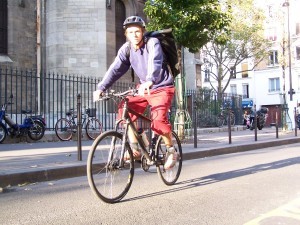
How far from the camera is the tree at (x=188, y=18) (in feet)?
36.4

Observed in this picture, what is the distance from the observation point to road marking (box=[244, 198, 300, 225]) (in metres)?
3.78

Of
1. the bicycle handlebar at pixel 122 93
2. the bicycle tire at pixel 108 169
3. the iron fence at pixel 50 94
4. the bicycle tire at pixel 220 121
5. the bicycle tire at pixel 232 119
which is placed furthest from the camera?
the bicycle tire at pixel 232 119

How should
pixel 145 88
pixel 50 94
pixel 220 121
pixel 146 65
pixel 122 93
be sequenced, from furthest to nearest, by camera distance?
pixel 220 121 < pixel 50 94 < pixel 146 65 < pixel 122 93 < pixel 145 88

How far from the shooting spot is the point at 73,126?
1317cm

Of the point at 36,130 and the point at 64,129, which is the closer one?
the point at 36,130

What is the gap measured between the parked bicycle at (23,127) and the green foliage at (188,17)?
15.1ft

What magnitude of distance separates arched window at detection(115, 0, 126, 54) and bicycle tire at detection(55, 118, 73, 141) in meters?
7.68

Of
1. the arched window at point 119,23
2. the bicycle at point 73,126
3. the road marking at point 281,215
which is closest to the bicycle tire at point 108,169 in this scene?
the road marking at point 281,215

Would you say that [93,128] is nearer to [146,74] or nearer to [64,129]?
[64,129]

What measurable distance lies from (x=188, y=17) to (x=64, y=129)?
5.52 metres

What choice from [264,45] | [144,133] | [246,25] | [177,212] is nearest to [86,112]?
[144,133]

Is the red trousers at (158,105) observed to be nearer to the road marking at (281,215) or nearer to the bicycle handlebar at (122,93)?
the bicycle handlebar at (122,93)

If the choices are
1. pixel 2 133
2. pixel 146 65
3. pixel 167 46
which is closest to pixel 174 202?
pixel 146 65

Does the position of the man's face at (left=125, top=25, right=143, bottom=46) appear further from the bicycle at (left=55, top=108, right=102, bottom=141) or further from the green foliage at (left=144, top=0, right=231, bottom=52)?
the bicycle at (left=55, top=108, right=102, bottom=141)
